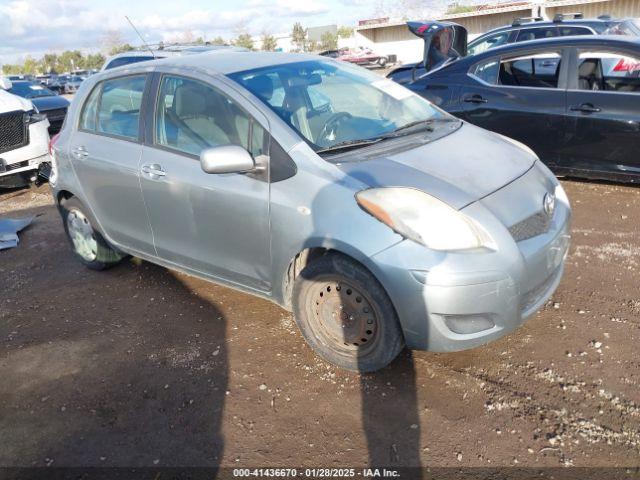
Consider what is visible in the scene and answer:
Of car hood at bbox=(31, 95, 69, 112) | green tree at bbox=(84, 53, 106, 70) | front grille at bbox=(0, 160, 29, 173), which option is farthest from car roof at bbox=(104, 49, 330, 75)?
green tree at bbox=(84, 53, 106, 70)

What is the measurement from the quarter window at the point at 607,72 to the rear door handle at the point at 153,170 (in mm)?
4243

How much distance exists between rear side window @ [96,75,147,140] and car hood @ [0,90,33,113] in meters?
4.19

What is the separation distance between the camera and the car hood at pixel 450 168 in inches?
104

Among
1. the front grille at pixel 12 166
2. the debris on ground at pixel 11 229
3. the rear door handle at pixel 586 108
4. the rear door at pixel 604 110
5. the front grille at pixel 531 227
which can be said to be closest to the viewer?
the front grille at pixel 531 227

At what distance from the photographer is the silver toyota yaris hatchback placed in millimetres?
2525

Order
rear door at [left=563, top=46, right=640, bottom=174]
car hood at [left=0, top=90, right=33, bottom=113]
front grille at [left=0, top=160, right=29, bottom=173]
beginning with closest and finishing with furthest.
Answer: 1. rear door at [left=563, top=46, right=640, bottom=174]
2. front grille at [left=0, top=160, right=29, bottom=173]
3. car hood at [left=0, top=90, right=33, bottom=113]

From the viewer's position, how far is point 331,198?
270 cm

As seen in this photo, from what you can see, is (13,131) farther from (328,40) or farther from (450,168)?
(328,40)

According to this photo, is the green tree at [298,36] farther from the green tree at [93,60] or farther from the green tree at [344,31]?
the green tree at [93,60]

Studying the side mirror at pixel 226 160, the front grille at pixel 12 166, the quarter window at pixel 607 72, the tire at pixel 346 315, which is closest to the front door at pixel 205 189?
the side mirror at pixel 226 160

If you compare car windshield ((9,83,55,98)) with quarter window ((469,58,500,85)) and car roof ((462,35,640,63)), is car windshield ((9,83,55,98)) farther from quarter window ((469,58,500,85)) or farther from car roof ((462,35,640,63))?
car roof ((462,35,640,63))

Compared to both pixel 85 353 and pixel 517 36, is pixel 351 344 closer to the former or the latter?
pixel 85 353

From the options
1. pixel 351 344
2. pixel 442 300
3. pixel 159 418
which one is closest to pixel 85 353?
pixel 159 418

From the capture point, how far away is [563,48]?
5363 millimetres
